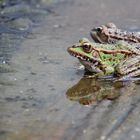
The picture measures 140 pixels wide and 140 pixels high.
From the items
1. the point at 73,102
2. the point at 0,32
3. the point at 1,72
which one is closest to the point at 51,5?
the point at 0,32

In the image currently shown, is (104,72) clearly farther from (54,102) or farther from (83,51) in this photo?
(54,102)

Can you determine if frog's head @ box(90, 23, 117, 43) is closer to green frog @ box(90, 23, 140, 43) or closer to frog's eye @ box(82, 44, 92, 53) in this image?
green frog @ box(90, 23, 140, 43)

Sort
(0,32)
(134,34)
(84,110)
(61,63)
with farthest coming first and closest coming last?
(0,32)
(134,34)
(61,63)
(84,110)

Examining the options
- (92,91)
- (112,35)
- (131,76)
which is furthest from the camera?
(112,35)

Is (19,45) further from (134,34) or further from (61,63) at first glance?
(134,34)

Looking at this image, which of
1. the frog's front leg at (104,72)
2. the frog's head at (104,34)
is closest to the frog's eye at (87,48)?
the frog's front leg at (104,72)

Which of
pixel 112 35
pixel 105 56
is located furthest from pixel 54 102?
pixel 112 35

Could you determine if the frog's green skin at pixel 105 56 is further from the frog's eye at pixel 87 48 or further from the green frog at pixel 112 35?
the green frog at pixel 112 35
